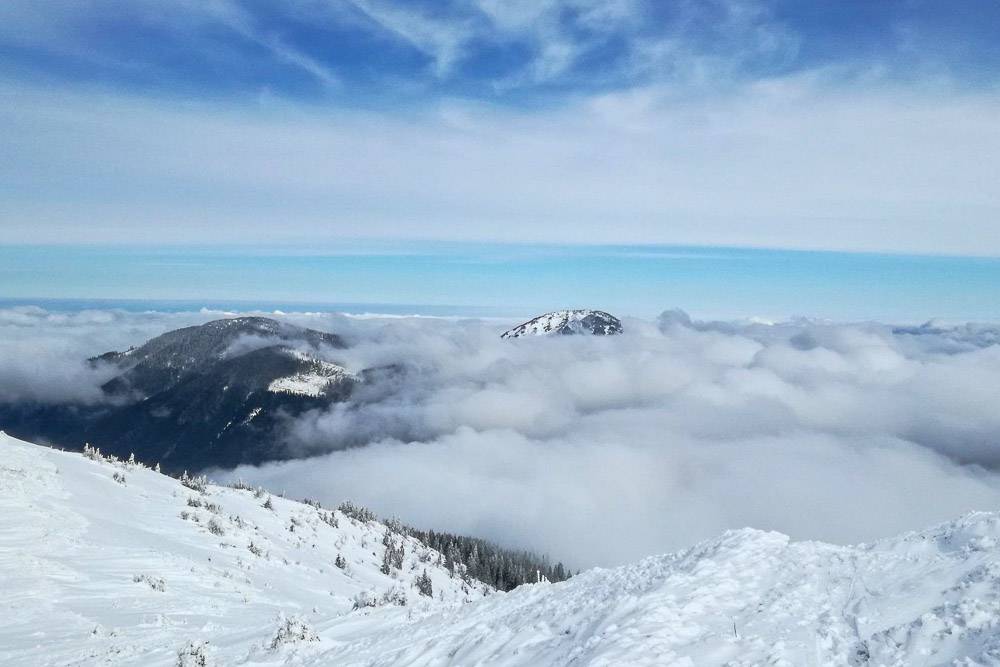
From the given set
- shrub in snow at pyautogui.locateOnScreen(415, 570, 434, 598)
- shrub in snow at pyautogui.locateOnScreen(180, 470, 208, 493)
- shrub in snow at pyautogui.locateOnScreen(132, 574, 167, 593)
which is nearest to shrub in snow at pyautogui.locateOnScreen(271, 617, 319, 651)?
shrub in snow at pyautogui.locateOnScreen(132, 574, 167, 593)

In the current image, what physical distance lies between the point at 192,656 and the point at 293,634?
2720 mm

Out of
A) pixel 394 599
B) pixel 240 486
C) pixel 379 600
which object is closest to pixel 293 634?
pixel 379 600

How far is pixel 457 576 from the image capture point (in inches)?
3086

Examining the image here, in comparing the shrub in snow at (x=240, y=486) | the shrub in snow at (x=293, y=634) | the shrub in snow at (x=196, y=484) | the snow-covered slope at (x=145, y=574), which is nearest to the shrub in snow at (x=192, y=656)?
the snow-covered slope at (x=145, y=574)

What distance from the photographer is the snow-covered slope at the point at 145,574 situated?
54.9 ft

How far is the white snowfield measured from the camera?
31.5 feet

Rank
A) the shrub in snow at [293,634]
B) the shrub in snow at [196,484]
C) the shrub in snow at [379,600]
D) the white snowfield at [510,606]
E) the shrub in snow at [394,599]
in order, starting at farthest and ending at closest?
the shrub in snow at [196,484] → the shrub in snow at [394,599] → the shrub in snow at [379,600] → the shrub in snow at [293,634] → the white snowfield at [510,606]

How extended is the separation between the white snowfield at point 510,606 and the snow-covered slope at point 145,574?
11 centimetres

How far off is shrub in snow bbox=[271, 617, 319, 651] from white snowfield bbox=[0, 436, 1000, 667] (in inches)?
1.7

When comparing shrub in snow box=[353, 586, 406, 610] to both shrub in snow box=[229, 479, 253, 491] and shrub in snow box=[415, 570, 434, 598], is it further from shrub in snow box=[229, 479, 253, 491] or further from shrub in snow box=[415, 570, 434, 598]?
shrub in snow box=[229, 479, 253, 491]

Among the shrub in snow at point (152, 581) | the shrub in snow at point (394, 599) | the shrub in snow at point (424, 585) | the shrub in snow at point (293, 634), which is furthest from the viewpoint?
the shrub in snow at point (424, 585)

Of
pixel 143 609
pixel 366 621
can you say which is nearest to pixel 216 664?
pixel 366 621

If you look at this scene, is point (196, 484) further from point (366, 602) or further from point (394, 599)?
point (366, 602)

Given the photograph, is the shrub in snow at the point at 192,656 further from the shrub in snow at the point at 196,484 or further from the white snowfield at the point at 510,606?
the shrub in snow at the point at 196,484
